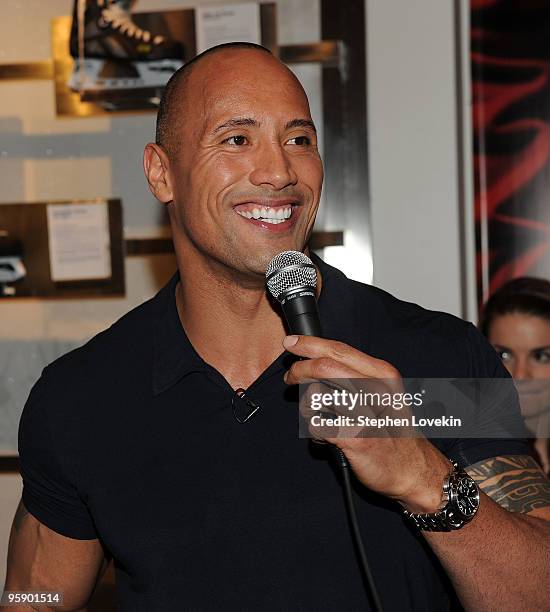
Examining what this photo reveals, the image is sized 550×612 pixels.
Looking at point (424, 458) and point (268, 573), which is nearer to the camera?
point (424, 458)

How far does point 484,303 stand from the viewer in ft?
8.08

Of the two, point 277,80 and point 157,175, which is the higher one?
point 277,80

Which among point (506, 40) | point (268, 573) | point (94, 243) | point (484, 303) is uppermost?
point (506, 40)

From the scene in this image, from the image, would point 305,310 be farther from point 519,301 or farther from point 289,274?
point 519,301

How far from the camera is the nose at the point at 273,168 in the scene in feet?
4.57

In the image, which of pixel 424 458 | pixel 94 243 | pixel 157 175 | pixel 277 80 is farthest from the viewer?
pixel 94 243

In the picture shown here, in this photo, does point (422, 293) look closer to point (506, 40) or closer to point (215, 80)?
point (506, 40)

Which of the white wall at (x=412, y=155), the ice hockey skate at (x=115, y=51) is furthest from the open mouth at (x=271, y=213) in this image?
the ice hockey skate at (x=115, y=51)

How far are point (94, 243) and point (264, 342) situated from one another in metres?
1.25

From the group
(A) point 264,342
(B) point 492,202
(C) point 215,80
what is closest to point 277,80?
(C) point 215,80

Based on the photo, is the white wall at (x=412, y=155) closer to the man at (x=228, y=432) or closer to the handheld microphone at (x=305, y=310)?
the man at (x=228, y=432)

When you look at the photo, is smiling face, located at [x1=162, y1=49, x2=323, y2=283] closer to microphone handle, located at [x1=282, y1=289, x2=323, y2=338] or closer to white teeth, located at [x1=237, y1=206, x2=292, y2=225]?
white teeth, located at [x1=237, y1=206, x2=292, y2=225]

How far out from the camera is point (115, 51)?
2.54m

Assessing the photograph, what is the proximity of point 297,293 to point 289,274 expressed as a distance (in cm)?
5
